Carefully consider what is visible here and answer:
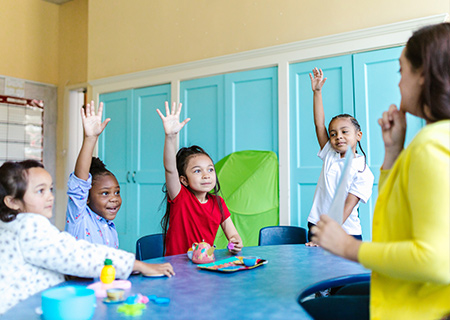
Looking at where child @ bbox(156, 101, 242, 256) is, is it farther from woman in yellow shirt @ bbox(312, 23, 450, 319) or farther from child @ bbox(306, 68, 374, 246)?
woman in yellow shirt @ bbox(312, 23, 450, 319)

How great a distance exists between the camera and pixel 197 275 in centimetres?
136

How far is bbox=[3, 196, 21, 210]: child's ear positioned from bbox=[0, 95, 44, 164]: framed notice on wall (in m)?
4.44

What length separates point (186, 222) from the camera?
6.84ft

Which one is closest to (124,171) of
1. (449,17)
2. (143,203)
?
(143,203)

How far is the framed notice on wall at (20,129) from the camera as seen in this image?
5223 mm

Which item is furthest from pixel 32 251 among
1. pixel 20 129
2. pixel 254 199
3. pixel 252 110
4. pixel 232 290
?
pixel 20 129

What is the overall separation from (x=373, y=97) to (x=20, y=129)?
425 centimetres

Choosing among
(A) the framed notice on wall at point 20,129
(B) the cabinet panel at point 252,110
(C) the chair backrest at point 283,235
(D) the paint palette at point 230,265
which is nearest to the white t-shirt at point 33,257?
(D) the paint palette at point 230,265

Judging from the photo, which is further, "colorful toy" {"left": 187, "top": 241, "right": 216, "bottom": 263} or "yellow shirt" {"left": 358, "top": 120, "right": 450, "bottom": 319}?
"colorful toy" {"left": 187, "top": 241, "right": 216, "bottom": 263}

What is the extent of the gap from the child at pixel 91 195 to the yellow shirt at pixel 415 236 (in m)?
1.22

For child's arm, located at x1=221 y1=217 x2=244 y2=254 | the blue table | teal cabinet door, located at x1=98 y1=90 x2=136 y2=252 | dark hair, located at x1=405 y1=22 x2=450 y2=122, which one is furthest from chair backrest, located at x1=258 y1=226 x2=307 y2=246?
teal cabinet door, located at x1=98 y1=90 x2=136 y2=252

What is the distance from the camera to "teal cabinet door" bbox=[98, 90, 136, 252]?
4.62m

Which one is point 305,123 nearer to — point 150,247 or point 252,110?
point 252,110

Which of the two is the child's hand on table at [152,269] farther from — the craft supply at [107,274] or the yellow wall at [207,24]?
the yellow wall at [207,24]
